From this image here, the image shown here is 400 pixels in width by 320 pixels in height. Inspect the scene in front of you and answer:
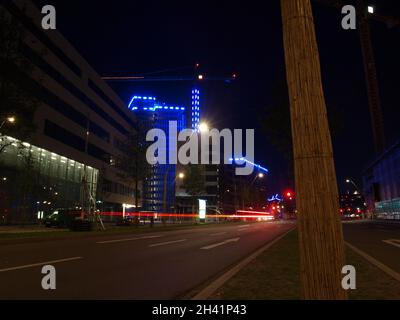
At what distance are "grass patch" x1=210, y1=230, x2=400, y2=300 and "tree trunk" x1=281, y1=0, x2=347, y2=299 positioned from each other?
10.8 feet

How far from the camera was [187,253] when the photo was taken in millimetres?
14266

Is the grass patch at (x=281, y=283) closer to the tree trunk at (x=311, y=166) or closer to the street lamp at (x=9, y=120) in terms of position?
the tree trunk at (x=311, y=166)

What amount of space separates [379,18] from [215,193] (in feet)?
273

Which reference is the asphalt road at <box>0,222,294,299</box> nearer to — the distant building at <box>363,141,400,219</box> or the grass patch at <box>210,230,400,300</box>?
the grass patch at <box>210,230,400,300</box>

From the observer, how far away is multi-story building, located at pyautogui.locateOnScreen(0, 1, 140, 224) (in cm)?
3969

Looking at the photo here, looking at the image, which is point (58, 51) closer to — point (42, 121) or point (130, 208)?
point (42, 121)

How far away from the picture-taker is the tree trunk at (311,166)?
3104 millimetres

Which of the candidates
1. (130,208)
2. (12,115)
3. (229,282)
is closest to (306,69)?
(229,282)

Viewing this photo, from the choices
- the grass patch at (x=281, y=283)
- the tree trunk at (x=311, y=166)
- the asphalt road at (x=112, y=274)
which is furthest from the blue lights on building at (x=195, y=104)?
the tree trunk at (x=311, y=166)

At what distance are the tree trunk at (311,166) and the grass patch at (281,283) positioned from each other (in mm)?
3279

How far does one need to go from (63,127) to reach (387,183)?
86.8m

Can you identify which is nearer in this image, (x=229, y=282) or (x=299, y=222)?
(x=299, y=222)

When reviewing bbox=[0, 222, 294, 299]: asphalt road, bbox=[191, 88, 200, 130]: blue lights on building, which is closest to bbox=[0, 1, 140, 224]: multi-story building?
bbox=[0, 222, 294, 299]: asphalt road

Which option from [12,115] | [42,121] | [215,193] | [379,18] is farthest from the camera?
[215,193]
